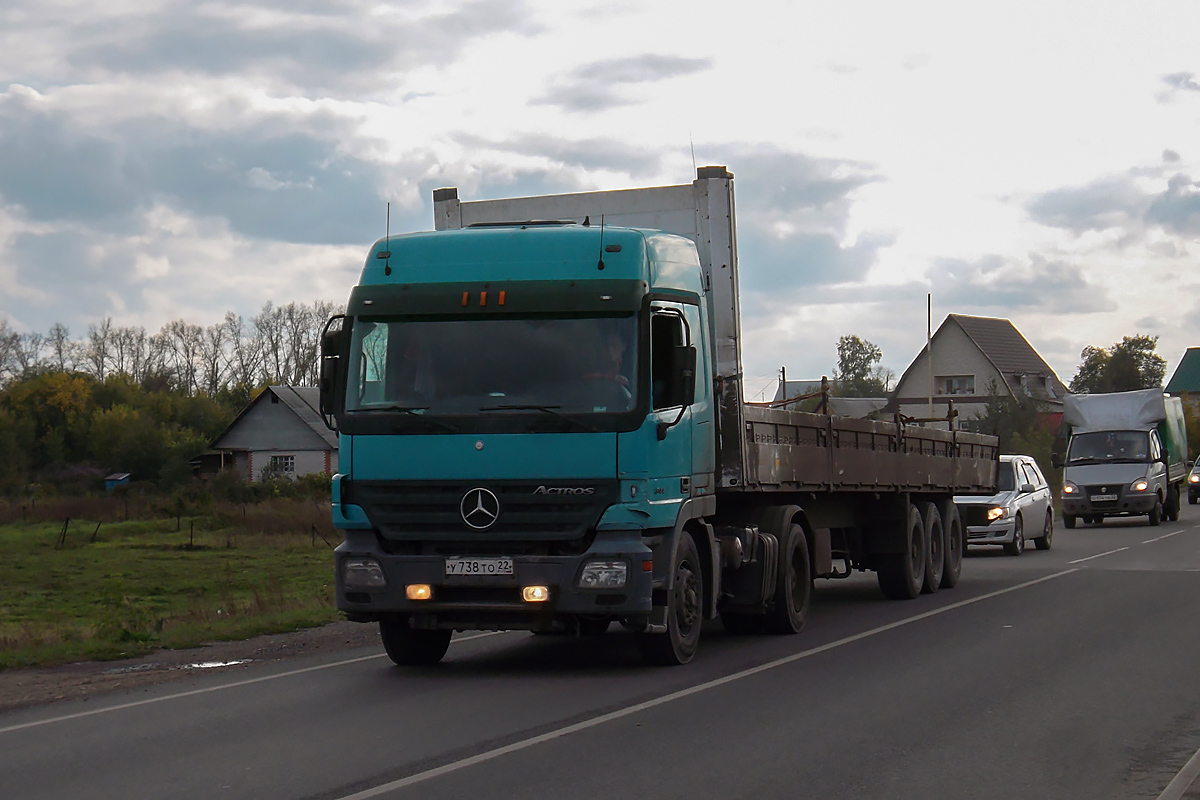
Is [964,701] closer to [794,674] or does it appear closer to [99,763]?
[794,674]

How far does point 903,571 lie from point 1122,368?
9291cm

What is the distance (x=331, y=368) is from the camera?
10.2m

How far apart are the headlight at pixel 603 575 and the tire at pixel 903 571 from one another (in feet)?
25.8

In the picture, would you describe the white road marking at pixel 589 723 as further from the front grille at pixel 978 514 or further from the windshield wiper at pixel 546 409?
the front grille at pixel 978 514

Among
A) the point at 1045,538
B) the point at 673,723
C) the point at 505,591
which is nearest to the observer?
the point at 673,723

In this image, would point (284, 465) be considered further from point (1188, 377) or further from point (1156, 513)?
point (1188, 377)

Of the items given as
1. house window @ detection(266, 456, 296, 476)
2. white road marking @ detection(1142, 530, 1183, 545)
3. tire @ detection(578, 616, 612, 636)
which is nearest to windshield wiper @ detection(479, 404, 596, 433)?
tire @ detection(578, 616, 612, 636)

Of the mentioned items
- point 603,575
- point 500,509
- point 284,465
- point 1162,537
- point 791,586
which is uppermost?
point 284,465

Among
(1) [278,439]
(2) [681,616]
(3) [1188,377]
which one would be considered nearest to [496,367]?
(2) [681,616]

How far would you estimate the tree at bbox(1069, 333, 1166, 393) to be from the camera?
103m

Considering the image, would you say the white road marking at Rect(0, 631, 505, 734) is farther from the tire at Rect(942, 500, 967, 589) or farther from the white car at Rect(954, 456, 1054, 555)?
the white car at Rect(954, 456, 1054, 555)

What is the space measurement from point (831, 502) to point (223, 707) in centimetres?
774

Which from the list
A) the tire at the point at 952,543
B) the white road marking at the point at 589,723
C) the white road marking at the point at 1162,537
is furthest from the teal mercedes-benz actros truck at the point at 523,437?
the white road marking at the point at 1162,537

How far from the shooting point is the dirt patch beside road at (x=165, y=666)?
10.8 metres
